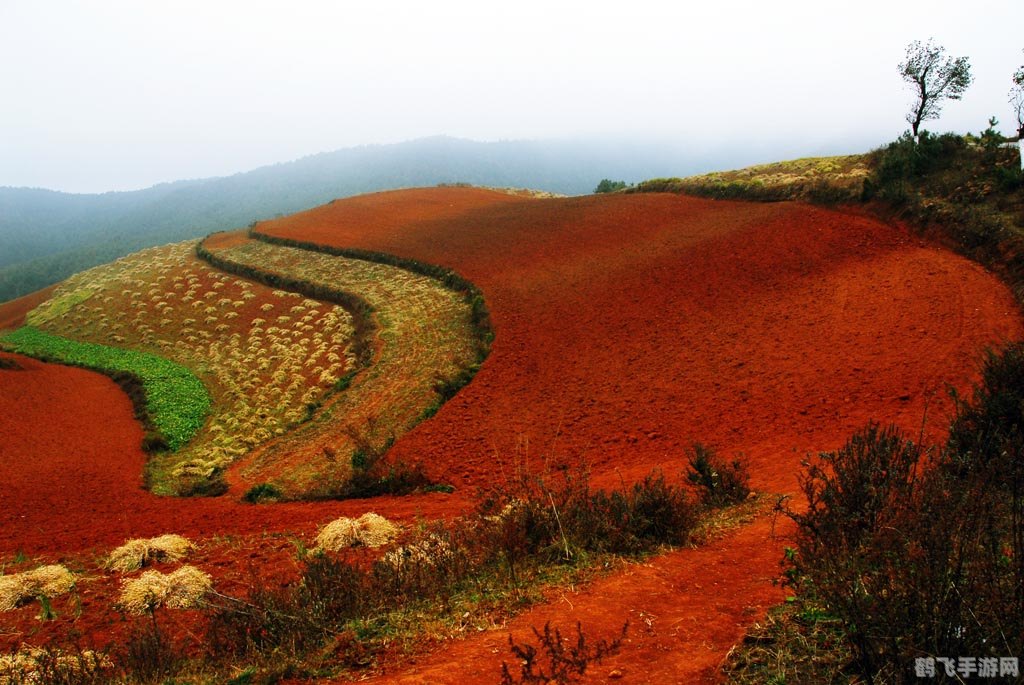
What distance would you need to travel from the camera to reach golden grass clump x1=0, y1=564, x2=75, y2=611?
20.8 ft

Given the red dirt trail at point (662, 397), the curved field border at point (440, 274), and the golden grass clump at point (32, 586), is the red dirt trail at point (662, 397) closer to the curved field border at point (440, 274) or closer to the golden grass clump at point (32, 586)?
the curved field border at point (440, 274)

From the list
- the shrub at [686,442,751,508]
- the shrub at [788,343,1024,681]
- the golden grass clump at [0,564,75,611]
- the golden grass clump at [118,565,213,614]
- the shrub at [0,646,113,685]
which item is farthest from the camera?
the shrub at [686,442,751,508]

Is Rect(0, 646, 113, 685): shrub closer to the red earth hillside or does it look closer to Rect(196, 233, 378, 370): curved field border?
the red earth hillside

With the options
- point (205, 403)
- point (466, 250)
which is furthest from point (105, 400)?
point (466, 250)

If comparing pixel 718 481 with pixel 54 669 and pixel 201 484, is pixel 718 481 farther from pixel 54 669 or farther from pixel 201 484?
pixel 201 484

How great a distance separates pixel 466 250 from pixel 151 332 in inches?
637

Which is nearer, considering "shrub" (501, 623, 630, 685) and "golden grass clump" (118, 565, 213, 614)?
"shrub" (501, 623, 630, 685)

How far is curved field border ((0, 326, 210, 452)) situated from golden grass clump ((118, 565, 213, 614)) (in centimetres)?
1237

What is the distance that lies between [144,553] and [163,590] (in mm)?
1618

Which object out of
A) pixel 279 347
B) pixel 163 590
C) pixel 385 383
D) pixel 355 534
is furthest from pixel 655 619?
pixel 279 347

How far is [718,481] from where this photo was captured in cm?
759

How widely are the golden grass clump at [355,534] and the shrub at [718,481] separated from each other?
13.9ft

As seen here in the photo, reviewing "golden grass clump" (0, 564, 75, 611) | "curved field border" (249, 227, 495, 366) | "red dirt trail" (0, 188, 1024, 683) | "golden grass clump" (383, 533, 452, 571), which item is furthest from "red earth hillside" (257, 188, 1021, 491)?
"golden grass clump" (0, 564, 75, 611)

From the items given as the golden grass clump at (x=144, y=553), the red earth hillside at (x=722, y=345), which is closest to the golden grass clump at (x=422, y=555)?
the red earth hillside at (x=722, y=345)
